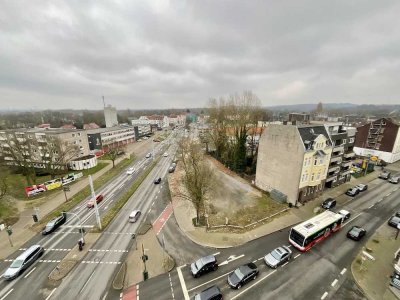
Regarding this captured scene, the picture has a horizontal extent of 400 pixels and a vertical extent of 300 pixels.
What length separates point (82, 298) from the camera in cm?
1962

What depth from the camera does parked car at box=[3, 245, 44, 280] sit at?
22031 millimetres

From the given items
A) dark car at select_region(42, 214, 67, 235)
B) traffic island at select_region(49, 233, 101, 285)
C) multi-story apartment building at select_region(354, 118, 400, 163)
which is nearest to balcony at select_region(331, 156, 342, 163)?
multi-story apartment building at select_region(354, 118, 400, 163)

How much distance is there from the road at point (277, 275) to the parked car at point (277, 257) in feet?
2.04

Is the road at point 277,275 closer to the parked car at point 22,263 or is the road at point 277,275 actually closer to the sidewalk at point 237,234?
the sidewalk at point 237,234

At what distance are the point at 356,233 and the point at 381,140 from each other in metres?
54.3

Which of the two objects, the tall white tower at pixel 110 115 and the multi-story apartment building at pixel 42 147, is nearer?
the multi-story apartment building at pixel 42 147

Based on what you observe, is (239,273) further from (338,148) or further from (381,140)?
(381,140)

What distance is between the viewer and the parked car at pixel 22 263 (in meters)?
22.0

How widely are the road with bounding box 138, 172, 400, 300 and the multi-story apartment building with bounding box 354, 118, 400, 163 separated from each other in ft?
153

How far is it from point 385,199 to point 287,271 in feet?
108

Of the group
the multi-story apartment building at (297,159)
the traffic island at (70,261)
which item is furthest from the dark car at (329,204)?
the traffic island at (70,261)

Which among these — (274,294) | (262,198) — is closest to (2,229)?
(274,294)

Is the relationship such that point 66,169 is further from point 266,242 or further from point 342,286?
point 342,286

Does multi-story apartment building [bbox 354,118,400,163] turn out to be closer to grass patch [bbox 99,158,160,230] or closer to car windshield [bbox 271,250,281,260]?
car windshield [bbox 271,250,281,260]
